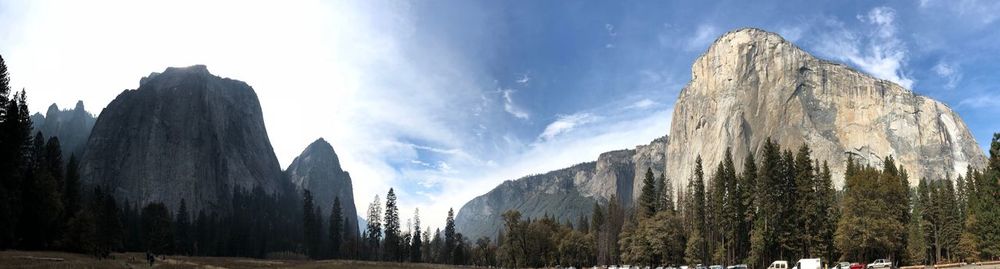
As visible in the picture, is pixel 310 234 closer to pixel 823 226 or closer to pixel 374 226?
pixel 374 226

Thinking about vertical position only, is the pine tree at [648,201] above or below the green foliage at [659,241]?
above

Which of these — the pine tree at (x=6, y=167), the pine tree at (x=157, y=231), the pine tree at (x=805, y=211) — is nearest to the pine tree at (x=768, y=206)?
the pine tree at (x=805, y=211)

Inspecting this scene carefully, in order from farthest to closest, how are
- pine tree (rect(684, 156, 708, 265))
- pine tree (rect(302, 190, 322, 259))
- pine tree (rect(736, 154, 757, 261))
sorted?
pine tree (rect(302, 190, 322, 259)) < pine tree (rect(684, 156, 708, 265)) < pine tree (rect(736, 154, 757, 261))

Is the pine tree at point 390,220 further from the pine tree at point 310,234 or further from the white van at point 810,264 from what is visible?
the white van at point 810,264

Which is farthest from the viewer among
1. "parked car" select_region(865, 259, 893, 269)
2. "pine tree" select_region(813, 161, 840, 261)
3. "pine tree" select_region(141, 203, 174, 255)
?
"pine tree" select_region(141, 203, 174, 255)

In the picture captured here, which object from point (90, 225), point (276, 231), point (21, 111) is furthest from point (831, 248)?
point (276, 231)

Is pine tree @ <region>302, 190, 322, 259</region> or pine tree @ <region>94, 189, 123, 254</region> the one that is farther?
pine tree @ <region>302, 190, 322, 259</region>

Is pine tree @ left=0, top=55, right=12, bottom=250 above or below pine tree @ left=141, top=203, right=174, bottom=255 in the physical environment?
above

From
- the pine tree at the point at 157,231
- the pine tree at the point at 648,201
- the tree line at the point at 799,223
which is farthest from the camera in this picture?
the pine tree at the point at 157,231

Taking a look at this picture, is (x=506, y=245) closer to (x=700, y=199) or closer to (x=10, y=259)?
(x=700, y=199)

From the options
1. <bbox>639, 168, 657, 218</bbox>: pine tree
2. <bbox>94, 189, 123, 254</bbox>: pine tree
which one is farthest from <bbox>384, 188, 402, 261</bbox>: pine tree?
<bbox>639, 168, 657, 218</bbox>: pine tree

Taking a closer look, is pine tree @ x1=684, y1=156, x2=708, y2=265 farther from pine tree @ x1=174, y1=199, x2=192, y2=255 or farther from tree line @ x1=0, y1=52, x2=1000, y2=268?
pine tree @ x1=174, y1=199, x2=192, y2=255

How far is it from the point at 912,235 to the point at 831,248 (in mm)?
21441

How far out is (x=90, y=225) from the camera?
80.9 m
